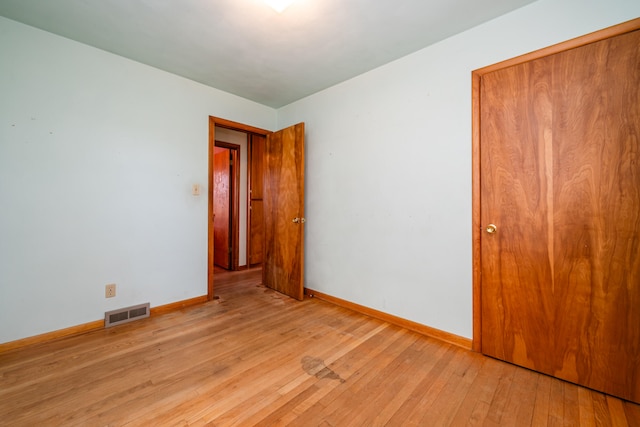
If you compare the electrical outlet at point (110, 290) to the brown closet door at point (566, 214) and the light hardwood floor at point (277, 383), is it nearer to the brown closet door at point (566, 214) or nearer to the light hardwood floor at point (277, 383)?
the light hardwood floor at point (277, 383)

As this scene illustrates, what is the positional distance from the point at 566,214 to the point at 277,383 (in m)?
2.16

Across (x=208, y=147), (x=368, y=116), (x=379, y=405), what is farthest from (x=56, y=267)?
(x=368, y=116)

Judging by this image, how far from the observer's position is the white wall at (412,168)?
191 centimetres

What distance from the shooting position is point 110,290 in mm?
2475

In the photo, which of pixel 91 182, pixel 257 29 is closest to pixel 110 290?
pixel 91 182

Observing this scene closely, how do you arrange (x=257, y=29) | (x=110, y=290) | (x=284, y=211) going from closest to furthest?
(x=257, y=29) < (x=110, y=290) < (x=284, y=211)

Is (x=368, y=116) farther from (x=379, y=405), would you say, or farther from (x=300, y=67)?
(x=379, y=405)

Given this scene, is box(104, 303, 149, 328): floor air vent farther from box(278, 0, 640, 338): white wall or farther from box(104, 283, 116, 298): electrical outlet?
box(278, 0, 640, 338): white wall

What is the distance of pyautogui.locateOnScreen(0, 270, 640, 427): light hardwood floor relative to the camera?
141cm

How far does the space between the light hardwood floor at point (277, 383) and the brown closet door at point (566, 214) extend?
25 centimetres

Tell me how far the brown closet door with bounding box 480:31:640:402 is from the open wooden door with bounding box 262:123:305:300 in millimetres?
1893

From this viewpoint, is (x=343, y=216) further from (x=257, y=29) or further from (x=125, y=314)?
(x=125, y=314)

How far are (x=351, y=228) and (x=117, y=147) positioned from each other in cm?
247

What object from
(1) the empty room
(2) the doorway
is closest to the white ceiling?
(1) the empty room
